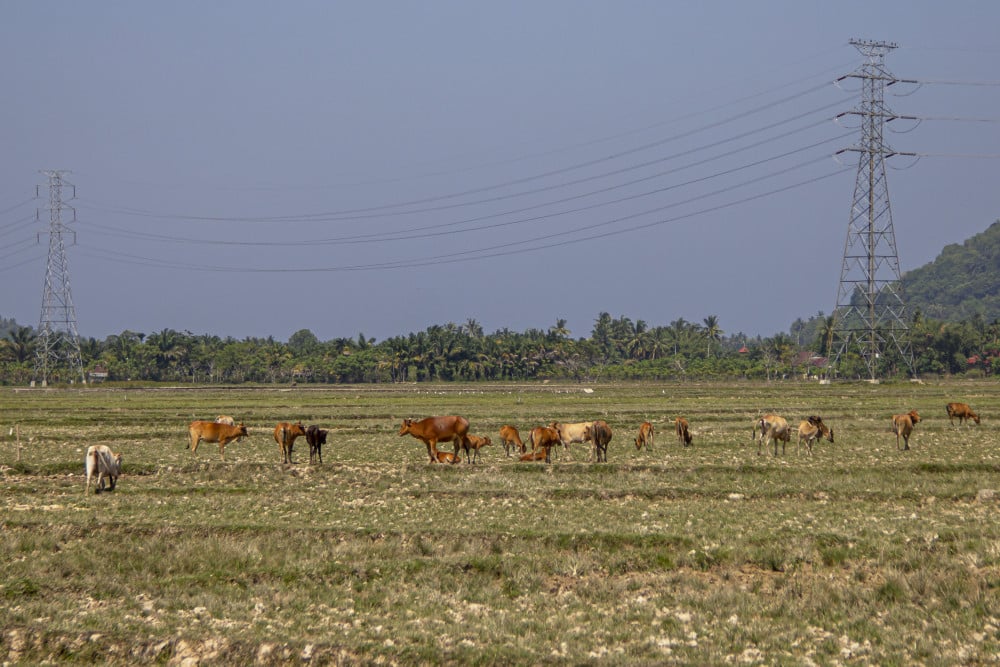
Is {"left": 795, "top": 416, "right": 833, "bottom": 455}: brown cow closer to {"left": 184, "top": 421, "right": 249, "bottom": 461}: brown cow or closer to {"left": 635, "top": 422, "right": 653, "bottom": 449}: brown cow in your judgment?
{"left": 635, "top": 422, "right": 653, "bottom": 449}: brown cow

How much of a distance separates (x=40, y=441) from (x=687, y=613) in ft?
102

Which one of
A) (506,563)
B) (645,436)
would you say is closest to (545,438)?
(645,436)

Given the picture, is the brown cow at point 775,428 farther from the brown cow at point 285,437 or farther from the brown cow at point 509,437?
the brown cow at point 285,437

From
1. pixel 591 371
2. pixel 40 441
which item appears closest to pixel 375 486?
pixel 40 441

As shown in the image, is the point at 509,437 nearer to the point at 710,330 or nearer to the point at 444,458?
the point at 444,458

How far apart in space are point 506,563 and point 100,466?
1270 centimetres

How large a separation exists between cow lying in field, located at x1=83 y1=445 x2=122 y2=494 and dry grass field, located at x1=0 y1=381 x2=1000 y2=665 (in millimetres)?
719

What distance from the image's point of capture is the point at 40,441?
1480 inches

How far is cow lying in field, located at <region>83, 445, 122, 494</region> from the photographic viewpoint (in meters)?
23.9

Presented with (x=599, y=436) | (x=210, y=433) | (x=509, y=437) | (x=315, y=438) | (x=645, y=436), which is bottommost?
(x=645, y=436)

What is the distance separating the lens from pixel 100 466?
24.2m

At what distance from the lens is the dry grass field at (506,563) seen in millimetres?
13109

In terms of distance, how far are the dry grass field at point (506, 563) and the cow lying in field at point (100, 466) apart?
0.72 meters

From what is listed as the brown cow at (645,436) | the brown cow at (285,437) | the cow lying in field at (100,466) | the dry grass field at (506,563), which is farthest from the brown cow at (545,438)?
the cow lying in field at (100,466)
